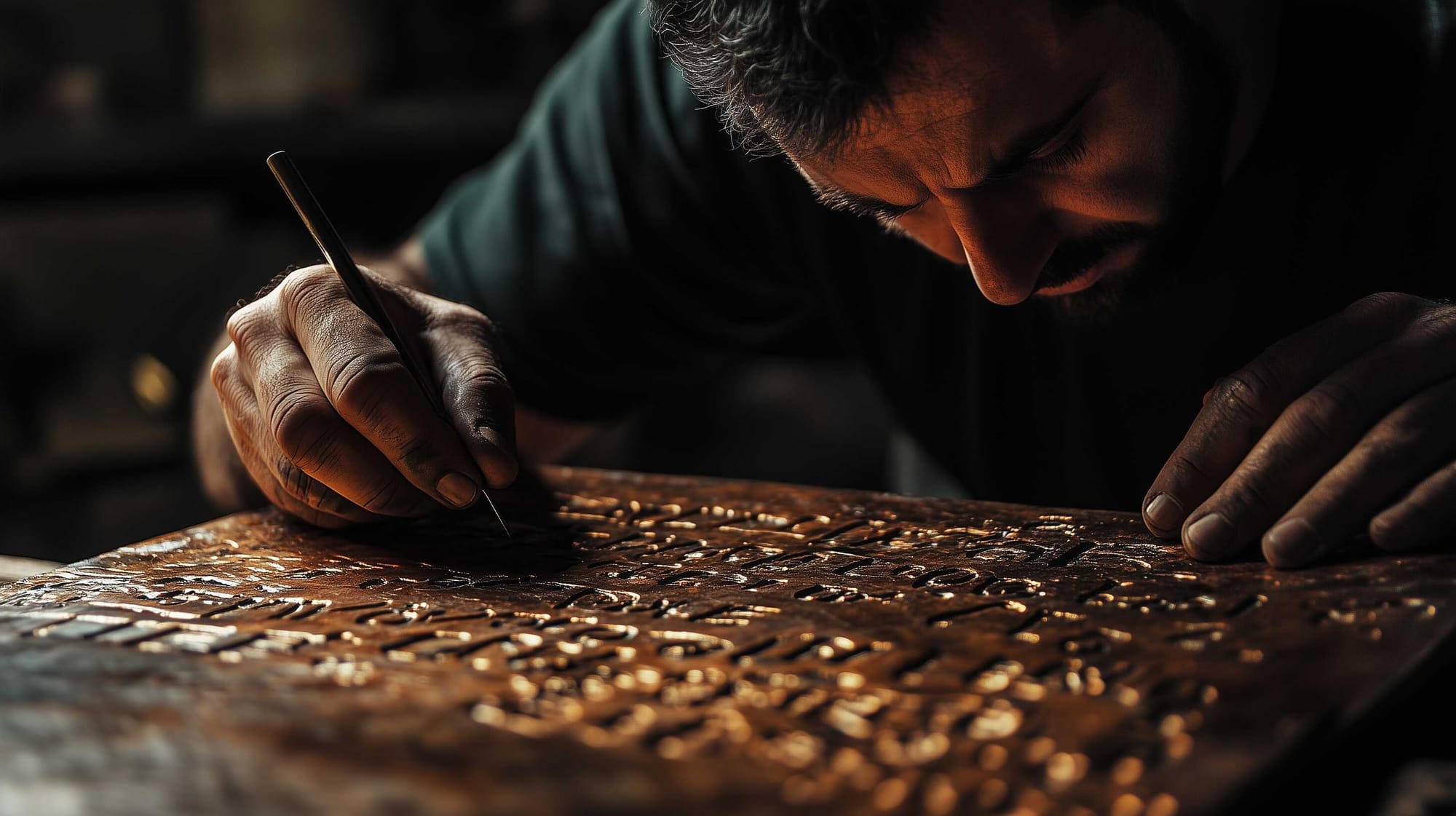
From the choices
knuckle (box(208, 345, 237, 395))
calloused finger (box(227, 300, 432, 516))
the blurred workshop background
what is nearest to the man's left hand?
calloused finger (box(227, 300, 432, 516))

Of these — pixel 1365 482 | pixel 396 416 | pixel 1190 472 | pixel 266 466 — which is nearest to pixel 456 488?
pixel 396 416

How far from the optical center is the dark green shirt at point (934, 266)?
1296 millimetres

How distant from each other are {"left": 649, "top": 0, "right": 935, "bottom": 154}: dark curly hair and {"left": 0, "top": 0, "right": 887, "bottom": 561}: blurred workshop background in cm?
236

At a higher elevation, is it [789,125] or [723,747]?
[789,125]

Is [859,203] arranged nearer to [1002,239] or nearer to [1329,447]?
[1002,239]

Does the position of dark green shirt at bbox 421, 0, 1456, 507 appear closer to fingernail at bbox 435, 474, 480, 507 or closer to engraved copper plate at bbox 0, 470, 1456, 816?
engraved copper plate at bbox 0, 470, 1456, 816

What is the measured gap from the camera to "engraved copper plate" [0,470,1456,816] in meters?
0.58

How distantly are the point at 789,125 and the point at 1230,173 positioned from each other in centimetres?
64

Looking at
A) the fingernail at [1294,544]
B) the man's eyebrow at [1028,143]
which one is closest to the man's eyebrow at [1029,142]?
the man's eyebrow at [1028,143]

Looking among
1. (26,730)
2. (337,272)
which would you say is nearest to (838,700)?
(26,730)

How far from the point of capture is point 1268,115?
131 centimetres

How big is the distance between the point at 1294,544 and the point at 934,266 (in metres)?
0.83

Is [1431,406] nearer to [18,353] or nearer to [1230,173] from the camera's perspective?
[1230,173]

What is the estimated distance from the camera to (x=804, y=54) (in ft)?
2.84
